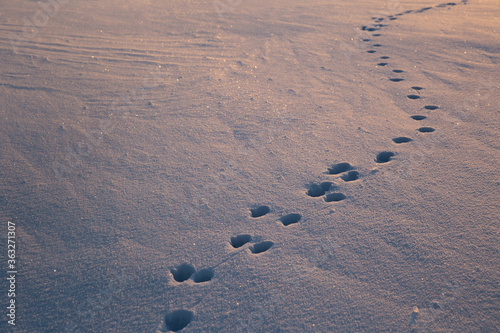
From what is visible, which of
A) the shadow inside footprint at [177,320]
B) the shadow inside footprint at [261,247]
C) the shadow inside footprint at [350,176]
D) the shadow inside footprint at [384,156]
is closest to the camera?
the shadow inside footprint at [177,320]

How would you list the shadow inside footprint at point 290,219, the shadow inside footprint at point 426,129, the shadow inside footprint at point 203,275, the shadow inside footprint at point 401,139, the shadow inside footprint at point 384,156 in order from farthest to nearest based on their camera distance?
the shadow inside footprint at point 426,129, the shadow inside footprint at point 401,139, the shadow inside footprint at point 384,156, the shadow inside footprint at point 290,219, the shadow inside footprint at point 203,275

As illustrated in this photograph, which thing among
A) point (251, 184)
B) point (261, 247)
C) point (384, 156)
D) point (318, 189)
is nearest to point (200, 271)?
point (261, 247)

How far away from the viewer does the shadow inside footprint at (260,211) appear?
2475 mm

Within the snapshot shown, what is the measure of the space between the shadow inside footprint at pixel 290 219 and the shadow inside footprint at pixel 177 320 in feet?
3.04

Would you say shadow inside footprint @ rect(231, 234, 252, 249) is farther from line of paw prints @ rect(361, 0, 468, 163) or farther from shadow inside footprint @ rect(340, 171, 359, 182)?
line of paw prints @ rect(361, 0, 468, 163)

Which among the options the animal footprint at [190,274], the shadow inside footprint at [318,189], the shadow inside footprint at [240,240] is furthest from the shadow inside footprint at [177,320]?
the shadow inside footprint at [318,189]

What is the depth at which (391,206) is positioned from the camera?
8.11 ft

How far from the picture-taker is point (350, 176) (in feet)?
9.07

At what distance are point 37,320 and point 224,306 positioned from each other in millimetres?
1085

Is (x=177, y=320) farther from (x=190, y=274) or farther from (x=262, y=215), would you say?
(x=262, y=215)

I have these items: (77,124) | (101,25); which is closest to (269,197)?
(77,124)

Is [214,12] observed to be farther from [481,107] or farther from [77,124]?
[481,107]

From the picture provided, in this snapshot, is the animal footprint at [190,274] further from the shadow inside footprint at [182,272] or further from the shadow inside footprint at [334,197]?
the shadow inside footprint at [334,197]

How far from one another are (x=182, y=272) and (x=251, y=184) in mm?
951
